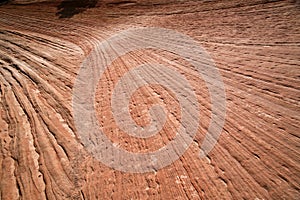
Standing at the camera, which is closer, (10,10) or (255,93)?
Result: (255,93)

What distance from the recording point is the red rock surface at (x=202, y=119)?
1838 mm

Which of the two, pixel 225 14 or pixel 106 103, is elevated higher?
pixel 225 14

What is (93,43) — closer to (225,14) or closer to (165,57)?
(165,57)

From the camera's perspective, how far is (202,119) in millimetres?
2322

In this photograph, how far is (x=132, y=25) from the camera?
15.4ft

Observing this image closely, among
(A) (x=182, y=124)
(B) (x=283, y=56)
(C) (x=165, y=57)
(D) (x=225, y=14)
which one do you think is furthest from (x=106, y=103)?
(D) (x=225, y=14)

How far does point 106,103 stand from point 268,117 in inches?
65.4

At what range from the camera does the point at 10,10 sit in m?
6.89

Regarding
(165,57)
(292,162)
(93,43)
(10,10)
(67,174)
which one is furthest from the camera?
(10,10)

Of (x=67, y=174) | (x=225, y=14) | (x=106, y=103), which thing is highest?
(x=225, y=14)

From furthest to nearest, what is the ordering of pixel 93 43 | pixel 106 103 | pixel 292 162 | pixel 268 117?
pixel 93 43 → pixel 106 103 → pixel 268 117 → pixel 292 162

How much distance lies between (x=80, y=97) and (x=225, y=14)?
9.59ft

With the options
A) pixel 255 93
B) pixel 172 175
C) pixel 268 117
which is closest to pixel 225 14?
pixel 255 93

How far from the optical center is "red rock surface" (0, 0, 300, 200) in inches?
72.4
